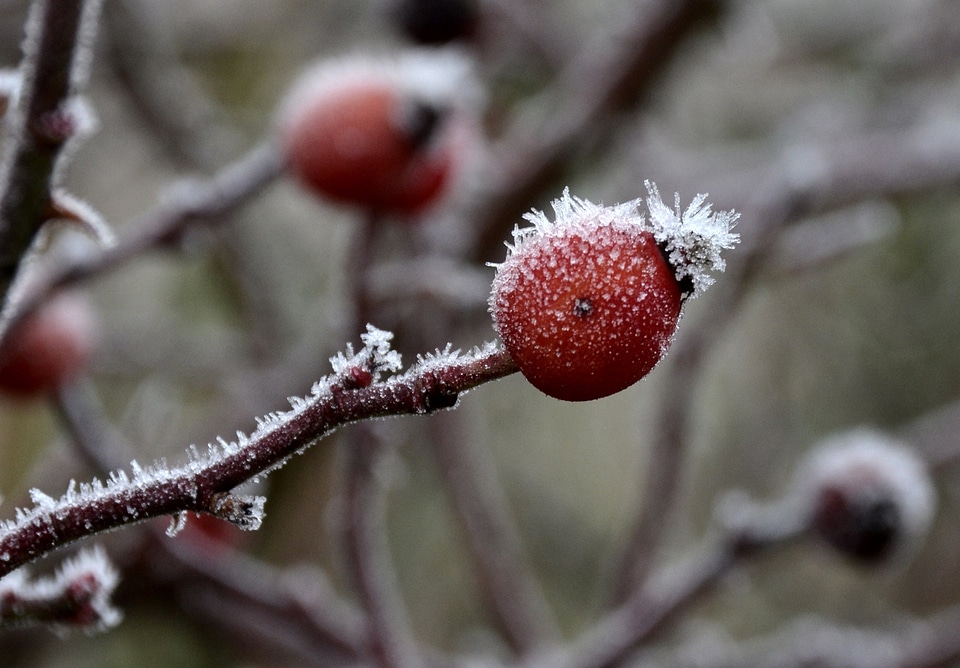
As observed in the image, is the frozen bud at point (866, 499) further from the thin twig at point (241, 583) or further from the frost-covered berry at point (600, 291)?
the frost-covered berry at point (600, 291)

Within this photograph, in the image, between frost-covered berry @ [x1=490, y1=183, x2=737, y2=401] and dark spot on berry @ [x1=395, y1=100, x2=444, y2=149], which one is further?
dark spot on berry @ [x1=395, y1=100, x2=444, y2=149]

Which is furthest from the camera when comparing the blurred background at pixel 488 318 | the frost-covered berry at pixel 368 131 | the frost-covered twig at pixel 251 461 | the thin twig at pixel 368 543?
the blurred background at pixel 488 318

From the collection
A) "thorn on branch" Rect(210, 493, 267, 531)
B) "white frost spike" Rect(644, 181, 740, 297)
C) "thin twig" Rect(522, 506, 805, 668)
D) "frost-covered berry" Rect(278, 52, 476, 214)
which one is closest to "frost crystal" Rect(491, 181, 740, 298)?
"white frost spike" Rect(644, 181, 740, 297)

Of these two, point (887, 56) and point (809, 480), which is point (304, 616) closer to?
point (809, 480)

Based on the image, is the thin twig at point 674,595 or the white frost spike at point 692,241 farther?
the thin twig at point 674,595

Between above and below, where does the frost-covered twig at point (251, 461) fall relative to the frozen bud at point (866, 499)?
below

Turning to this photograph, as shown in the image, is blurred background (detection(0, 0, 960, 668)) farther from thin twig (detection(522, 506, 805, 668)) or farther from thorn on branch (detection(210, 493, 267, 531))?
thorn on branch (detection(210, 493, 267, 531))

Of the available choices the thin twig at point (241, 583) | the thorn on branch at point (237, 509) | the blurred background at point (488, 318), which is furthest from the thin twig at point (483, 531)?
the thorn on branch at point (237, 509)
